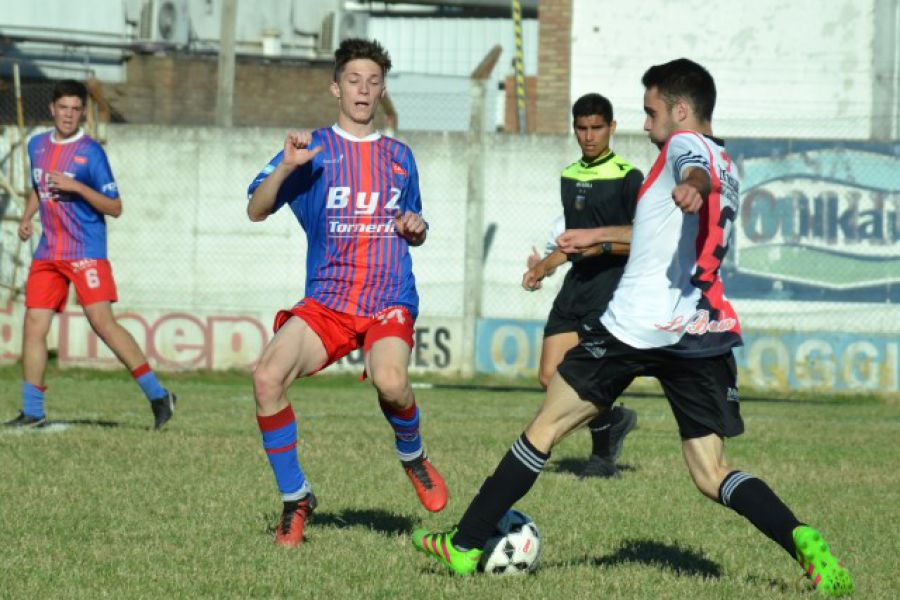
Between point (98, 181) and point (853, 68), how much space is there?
1652cm

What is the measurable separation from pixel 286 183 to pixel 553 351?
2.69 meters

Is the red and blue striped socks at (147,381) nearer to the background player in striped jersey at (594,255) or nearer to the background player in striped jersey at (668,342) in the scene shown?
the background player in striped jersey at (594,255)

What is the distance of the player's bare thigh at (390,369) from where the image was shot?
21.4 feet

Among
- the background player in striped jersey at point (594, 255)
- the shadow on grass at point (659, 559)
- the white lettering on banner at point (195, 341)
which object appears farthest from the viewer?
the white lettering on banner at point (195, 341)

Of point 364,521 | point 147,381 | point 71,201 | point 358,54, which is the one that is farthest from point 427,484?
point 71,201

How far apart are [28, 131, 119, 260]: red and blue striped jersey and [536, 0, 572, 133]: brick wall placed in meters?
13.9

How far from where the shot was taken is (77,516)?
7.05 meters

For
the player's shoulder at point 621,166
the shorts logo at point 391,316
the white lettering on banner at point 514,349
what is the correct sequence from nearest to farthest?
1. the shorts logo at point 391,316
2. the player's shoulder at point 621,166
3. the white lettering on banner at point 514,349

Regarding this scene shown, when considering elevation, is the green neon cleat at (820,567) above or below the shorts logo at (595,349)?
below

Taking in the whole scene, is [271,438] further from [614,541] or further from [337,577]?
[614,541]

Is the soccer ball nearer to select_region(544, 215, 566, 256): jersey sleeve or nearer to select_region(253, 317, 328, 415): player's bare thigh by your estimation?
select_region(253, 317, 328, 415): player's bare thigh

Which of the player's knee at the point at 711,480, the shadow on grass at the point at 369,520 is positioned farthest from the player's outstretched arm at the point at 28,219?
the player's knee at the point at 711,480

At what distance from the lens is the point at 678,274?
5.68 metres

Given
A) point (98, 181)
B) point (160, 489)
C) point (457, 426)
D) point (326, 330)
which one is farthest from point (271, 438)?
point (457, 426)
